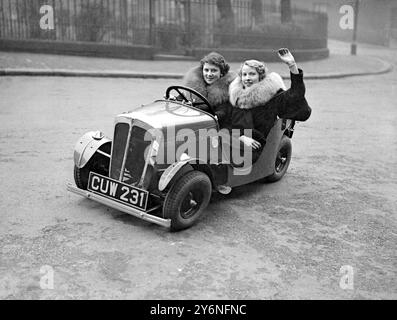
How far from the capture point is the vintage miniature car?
4273mm

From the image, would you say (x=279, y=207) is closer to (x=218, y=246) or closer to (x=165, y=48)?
(x=218, y=246)

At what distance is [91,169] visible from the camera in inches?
194

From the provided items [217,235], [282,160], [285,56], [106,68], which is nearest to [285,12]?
[106,68]

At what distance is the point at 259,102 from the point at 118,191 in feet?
5.69

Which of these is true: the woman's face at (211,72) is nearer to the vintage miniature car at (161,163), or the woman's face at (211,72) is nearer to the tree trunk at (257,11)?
the vintage miniature car at (161,163)

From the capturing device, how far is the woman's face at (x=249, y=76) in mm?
5160

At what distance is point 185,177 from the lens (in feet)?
14.1

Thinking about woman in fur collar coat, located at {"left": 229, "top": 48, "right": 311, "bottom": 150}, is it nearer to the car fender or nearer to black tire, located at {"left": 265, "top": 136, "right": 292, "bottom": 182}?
black tire, located at {"left": 265, "top": 136, "right": 292, "bottom": 182}

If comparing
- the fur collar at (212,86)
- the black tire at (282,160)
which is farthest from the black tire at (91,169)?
the black tire at (282,160)

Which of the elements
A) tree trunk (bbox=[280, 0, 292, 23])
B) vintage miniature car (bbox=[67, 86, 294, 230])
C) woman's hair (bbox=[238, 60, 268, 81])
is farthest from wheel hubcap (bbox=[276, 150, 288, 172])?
tree trunk (bbox=[280, 0, 292, 23])

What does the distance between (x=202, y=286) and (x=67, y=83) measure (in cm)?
890

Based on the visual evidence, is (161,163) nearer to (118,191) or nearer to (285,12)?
(118,191)
